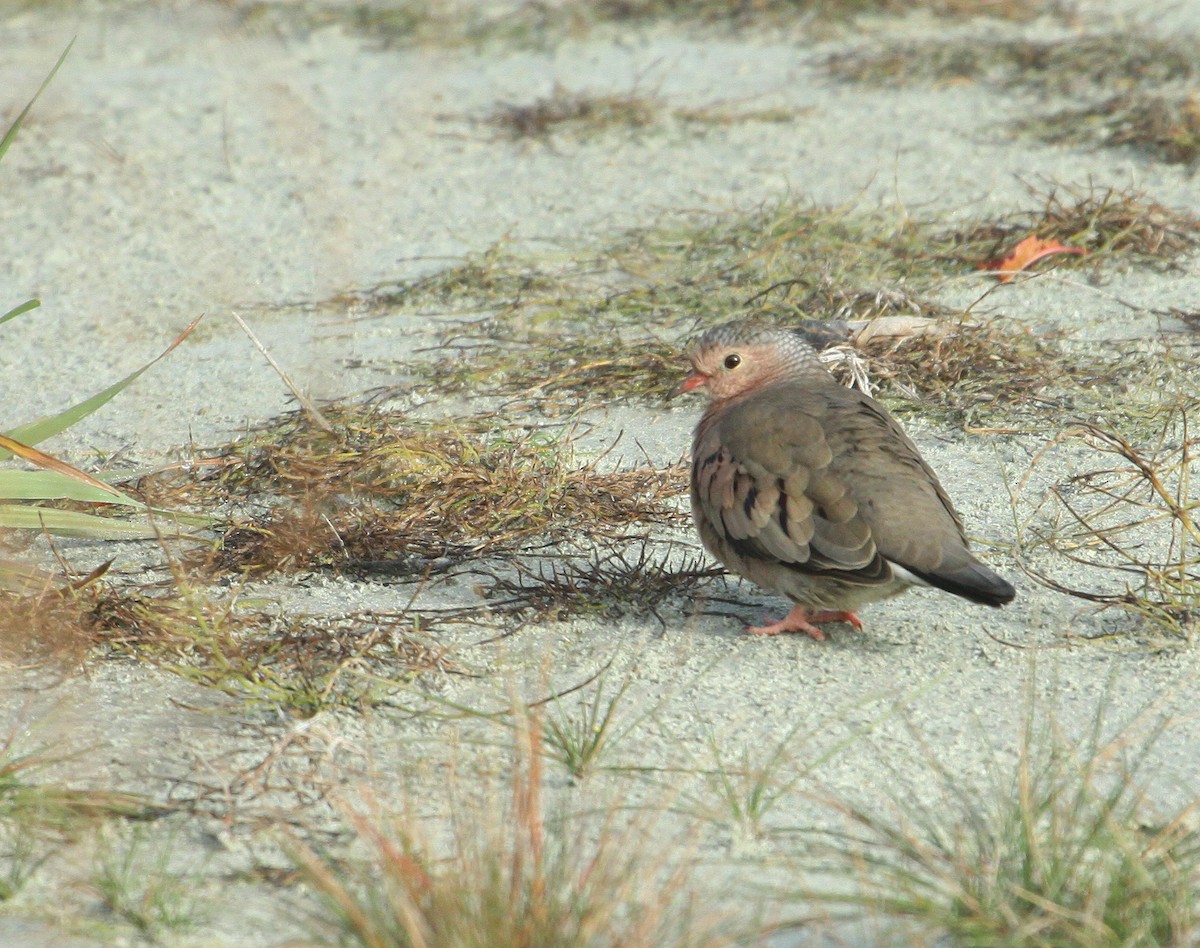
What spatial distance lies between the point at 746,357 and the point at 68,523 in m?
1.85

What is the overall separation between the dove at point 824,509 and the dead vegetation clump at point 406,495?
0.51 meters

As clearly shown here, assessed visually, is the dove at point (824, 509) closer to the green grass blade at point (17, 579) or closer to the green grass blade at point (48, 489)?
the green grass blade at point (48, 489)

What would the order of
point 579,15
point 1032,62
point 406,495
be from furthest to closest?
point 579,15 < point 1032,62 < point 406,495

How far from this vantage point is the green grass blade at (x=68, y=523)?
12.8 feet

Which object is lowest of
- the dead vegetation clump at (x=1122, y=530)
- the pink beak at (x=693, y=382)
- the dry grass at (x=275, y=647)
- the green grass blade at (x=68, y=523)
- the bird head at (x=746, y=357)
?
the dead vegetation clump at (x=1122, y=530)

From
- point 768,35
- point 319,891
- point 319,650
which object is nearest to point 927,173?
point 768,35

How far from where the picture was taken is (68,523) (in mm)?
3990

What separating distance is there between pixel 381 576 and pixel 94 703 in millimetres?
913

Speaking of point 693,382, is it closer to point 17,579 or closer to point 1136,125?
point 17,579

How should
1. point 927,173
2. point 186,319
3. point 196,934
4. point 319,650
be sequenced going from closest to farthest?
point 196,934, point 319,650, point 186,319, point 927,173

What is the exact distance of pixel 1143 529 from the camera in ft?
13.6

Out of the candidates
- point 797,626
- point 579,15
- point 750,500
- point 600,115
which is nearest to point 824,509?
point 750,500

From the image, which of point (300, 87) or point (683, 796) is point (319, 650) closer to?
point (683, 796)

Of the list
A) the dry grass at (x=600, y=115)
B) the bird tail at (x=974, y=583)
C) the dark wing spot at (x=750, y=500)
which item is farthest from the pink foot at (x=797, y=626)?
the dry grass at (x=600, y=115)
